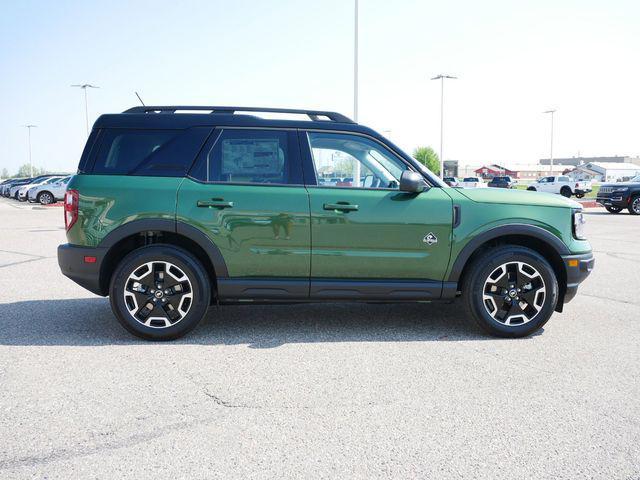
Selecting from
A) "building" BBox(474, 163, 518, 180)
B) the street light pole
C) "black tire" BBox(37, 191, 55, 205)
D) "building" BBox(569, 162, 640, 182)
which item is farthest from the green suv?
"building" BBox(474, 163, 518, 180)

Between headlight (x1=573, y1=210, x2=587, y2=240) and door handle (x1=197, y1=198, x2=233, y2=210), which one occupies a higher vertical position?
door handle (x1=197, y1=198, x2=233, y2=210)

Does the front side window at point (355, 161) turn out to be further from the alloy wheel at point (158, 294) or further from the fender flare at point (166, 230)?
the alloy wheel at point (158, 294)

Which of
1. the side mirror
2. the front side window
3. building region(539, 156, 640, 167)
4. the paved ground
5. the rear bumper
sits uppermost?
building region(539, 156, 640, 167)

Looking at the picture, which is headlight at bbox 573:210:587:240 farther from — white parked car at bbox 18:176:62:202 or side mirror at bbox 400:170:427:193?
white parked car at bbox 18:176:62:202

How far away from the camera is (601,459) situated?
9.37 feet

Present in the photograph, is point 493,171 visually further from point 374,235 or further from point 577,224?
point 374,235

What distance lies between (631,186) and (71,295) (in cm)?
2241

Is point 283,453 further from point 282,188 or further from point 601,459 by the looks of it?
point 282,188

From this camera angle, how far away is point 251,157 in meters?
5.02

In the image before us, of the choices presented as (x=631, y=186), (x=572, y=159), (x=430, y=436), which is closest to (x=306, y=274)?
(x=430, y=436)

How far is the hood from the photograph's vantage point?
199 inches

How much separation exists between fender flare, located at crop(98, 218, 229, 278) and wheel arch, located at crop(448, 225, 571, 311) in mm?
1981

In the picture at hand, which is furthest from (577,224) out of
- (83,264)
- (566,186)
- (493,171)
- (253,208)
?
(493,171)

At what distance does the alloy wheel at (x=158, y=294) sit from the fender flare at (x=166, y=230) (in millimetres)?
271
